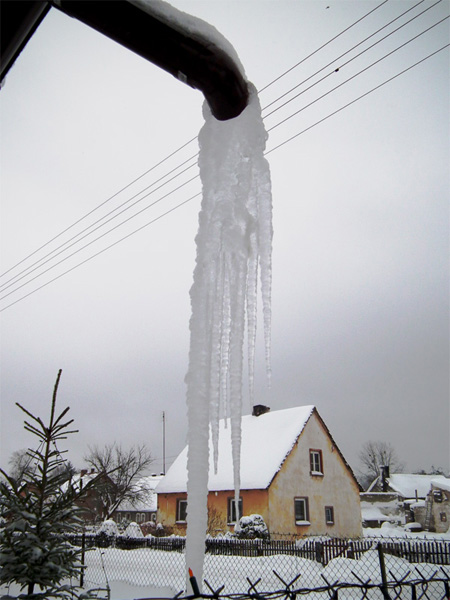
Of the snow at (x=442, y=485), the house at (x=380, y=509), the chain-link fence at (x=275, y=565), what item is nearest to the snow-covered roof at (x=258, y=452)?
the chain-link fence at (x=275, y=565)

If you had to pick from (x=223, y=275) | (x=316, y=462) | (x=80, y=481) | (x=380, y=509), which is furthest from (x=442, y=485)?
(x=223, y=275)

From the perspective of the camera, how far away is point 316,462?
823 inches

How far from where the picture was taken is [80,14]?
1.03 meters

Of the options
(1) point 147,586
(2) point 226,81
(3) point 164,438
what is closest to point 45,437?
(2) point 226,81

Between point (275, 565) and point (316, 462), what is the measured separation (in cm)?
1009

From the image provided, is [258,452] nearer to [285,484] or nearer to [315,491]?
[285,484]

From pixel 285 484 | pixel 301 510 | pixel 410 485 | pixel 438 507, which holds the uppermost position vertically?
pixel 285 484

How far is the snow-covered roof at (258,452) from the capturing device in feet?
62.1

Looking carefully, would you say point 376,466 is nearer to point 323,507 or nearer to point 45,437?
point 323,507

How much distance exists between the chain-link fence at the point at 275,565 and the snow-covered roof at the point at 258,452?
Result: 14.3 ft

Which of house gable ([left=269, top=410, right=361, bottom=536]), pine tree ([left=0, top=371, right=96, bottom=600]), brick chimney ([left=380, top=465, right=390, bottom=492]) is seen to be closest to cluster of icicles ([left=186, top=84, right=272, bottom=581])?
pine tree ([left=0, top=371, right=96, bottom=600])

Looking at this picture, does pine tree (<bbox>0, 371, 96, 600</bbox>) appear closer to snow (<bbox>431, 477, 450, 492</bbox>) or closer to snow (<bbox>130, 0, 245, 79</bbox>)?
snow (<bbox>130, 0, 245, 79</bbox>)

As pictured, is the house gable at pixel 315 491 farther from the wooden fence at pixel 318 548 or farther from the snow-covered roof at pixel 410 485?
the snow-covered roof at pixel 410 485

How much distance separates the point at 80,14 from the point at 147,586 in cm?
1144
